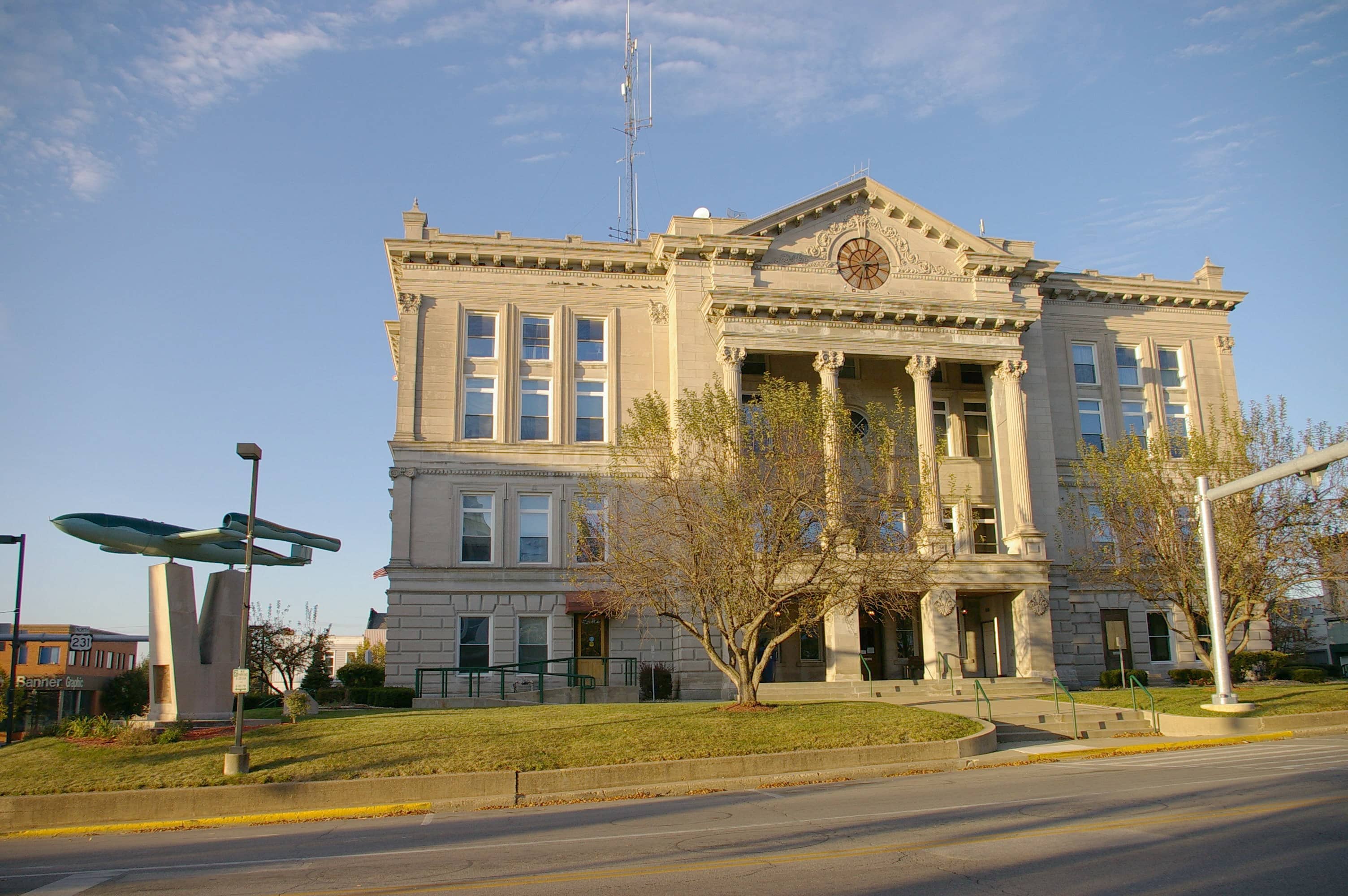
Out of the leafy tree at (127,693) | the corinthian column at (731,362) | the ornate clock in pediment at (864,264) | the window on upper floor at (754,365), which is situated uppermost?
the ornate clock in pediment at (864,264)

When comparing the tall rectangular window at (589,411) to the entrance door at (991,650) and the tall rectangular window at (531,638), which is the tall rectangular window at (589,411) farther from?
the entrance door at (991,650)

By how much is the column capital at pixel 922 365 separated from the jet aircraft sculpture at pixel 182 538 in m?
22.4

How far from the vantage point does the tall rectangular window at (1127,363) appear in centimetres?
4441

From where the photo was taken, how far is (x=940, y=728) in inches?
861

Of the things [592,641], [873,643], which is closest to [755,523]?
[592,641]

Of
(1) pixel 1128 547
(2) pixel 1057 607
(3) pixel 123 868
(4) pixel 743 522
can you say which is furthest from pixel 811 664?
(3) pixel 123 868

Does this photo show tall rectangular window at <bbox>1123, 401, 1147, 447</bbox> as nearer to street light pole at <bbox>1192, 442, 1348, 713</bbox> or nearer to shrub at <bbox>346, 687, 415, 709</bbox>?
street light pole at <bbox>1192, 442, 1348, 713</bbox>

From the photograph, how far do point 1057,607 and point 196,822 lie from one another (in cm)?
3211

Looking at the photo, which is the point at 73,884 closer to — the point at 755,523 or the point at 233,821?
the point at 233,821

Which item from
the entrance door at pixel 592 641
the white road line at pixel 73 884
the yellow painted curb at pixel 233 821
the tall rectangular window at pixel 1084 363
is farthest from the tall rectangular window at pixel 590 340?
the white road line at pixel 73 884

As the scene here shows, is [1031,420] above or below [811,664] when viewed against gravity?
above

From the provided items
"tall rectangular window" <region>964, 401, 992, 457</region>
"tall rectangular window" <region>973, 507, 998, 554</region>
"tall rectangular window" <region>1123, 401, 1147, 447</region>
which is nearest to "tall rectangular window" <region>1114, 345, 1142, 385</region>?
"tall rectangular window" <region>1123, 401, 1147, 447</region>

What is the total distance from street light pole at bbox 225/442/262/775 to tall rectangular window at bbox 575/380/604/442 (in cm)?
2005

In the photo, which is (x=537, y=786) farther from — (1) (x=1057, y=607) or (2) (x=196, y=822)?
(1) (x=1057, y=607)
